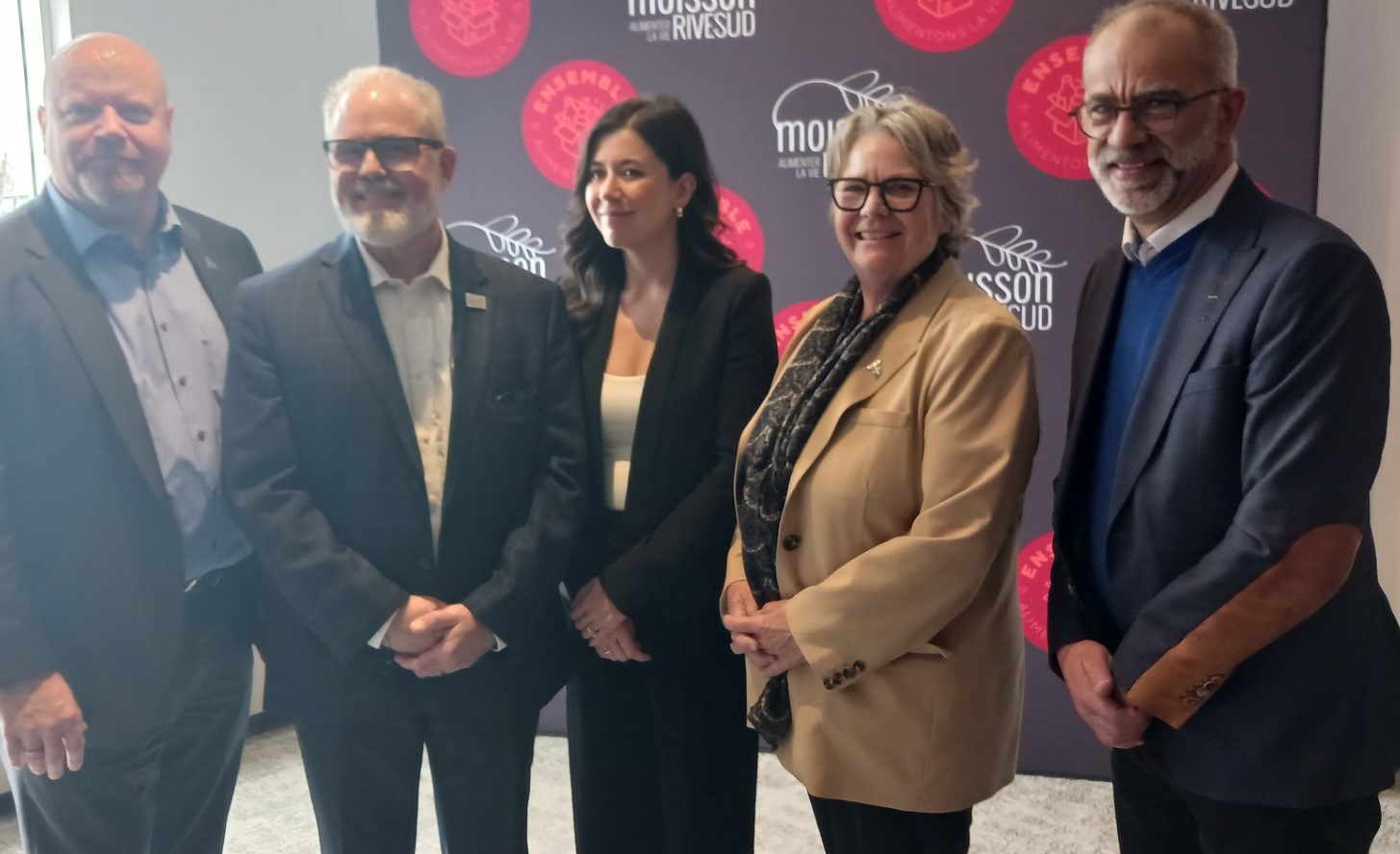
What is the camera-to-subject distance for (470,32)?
344cm

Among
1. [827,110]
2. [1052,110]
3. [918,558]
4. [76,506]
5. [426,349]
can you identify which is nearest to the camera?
[918,558]

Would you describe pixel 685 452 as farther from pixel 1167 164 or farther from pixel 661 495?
pixel 1167 164

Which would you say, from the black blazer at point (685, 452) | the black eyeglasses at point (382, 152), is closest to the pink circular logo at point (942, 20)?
the black blazer at point (685, 452)

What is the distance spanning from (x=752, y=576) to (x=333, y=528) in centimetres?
78

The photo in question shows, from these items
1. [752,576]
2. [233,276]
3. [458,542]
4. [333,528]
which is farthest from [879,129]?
[233,276]

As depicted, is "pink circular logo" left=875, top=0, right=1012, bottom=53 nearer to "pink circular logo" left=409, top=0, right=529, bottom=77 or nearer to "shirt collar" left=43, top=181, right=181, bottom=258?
"pink circular logo" left=409, top=0, right=529, bottom=77

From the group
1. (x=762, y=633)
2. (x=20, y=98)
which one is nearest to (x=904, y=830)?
(x=762, y=633)

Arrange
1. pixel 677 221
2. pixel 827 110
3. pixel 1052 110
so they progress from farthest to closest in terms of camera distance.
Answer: pixel 827 110, pixel 1052 110, pixel 677 221

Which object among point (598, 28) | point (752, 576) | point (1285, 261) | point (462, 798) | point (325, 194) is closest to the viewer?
point (1285, 261)

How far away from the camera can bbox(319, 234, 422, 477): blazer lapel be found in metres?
1.91

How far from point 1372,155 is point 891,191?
2.22 meters

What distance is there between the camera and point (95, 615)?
1.92 metres

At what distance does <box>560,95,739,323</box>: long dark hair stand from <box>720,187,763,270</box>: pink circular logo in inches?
42.9

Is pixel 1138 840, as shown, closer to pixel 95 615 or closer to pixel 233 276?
pixel 95 615
